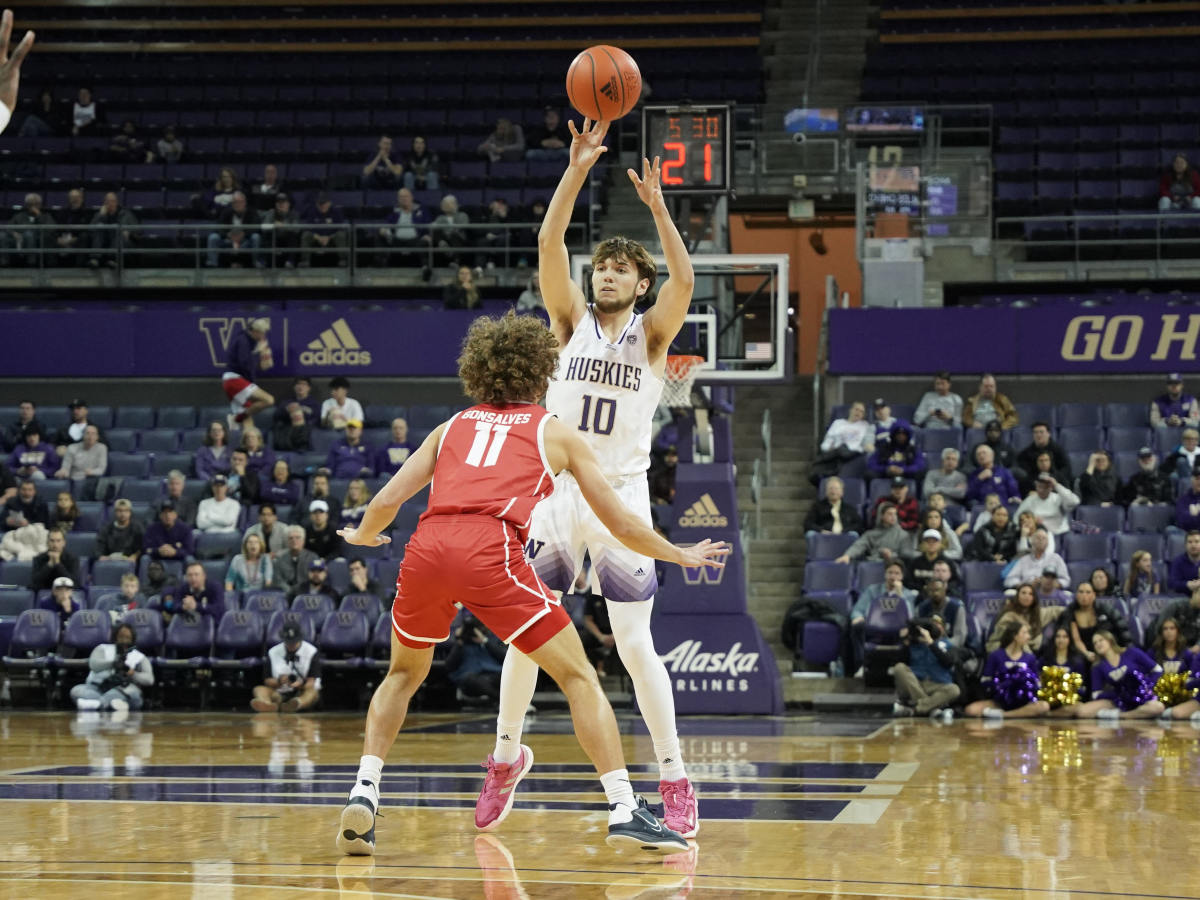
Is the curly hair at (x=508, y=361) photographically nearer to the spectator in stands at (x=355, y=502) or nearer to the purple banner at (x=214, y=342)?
the spectator in stands at (x=355, y=502)

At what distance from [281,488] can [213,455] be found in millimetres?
1088

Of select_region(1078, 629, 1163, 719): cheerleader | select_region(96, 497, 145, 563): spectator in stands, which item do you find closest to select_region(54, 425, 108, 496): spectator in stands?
select_region(96, 497, 145, 563): spectator in stands

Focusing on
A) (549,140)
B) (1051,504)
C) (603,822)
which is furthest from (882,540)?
(549,140)

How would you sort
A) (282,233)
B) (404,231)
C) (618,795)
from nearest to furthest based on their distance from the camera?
1. (618,795)
2. (404,231)
3. (282,233)

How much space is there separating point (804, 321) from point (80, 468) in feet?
35.7

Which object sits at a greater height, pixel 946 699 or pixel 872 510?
pixel 872 510

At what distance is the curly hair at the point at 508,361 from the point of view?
5.41 m

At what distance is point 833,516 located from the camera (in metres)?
15.7

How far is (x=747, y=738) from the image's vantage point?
33.9 feet

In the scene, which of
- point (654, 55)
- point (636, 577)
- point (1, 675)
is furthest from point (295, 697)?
point (654, 55)

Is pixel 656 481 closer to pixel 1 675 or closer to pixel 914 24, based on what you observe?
pixel 1 675

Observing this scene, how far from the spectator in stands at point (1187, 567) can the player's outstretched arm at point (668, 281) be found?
9.56m

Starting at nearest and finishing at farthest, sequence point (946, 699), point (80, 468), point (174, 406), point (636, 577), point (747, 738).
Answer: point (636, 577) < point (747, 738) < point (946, 699) < point (80, 468) < point (174, 406)

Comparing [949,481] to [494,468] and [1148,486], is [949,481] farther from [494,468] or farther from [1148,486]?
[494,468]
